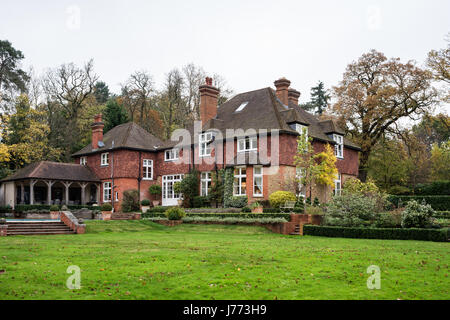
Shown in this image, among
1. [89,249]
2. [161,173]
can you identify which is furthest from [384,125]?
[89,249]

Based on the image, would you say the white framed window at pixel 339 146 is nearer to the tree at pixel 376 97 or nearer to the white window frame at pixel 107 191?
the tree at pixel 376 97

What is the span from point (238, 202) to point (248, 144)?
171 inches

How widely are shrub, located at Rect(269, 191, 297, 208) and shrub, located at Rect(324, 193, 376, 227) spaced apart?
459cm

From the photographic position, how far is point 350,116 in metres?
39.1

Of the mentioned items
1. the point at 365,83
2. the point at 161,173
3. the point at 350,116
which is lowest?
the point at 161,173

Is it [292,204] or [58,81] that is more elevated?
[58,81]

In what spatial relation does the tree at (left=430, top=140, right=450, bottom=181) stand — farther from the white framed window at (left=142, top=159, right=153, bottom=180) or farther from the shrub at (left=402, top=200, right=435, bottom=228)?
the white framed window at (left=142, top=159, right=153, bottom=180)

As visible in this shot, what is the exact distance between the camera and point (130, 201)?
116 feet

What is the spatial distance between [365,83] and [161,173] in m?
20.7

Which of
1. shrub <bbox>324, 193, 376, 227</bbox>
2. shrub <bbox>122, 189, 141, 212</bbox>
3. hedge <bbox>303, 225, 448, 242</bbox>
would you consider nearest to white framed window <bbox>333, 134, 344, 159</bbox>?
shrub <bbox>324, 193, 376, 227</bbox>

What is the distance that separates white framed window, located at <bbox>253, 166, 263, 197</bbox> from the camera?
29.0m

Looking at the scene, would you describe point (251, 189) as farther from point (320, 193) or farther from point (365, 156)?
point (365, 156)

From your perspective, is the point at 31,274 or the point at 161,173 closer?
the point at 31,274
